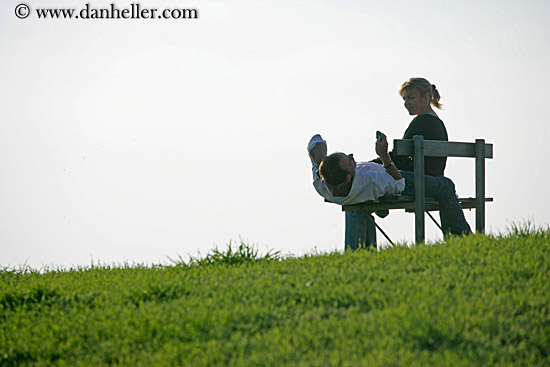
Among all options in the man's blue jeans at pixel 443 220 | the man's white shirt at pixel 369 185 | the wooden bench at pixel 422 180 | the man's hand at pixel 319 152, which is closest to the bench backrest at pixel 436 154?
the wooden bench at pixel 422 180

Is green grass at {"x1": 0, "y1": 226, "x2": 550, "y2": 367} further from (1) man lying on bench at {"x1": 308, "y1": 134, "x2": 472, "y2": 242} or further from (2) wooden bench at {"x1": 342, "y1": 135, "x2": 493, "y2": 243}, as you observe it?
(1) man lying on bench at {"x1": 308, "y1": 134, "x2": 472, "y2": 242}

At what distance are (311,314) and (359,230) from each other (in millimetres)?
3359

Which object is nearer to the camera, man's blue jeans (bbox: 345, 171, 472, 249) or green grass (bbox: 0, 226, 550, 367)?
green grass (bbox: 0, 226, 550, 367)

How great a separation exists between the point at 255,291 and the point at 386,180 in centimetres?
276

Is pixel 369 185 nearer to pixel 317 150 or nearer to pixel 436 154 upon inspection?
pixel 317 150

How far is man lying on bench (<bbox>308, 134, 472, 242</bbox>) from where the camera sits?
24.1ft

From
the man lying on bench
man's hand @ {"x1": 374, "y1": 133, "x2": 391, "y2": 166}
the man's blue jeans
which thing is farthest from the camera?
the man's blue jeans

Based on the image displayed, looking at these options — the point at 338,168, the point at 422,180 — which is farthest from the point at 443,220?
the point at 338,168

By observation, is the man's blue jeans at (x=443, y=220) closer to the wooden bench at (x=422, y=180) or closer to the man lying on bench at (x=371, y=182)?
the man lying on bench at (x=371, y=182)

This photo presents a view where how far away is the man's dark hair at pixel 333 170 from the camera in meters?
7.30

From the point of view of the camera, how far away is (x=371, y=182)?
7395 millimetres

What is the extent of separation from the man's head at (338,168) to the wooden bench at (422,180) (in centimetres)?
53

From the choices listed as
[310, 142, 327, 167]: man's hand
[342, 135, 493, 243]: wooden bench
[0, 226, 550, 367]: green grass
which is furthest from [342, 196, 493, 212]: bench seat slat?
[0, 226, 550, 367]: green grass

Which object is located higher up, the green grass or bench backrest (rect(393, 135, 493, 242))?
bench backrest (rect(393, 135, 493, 242))
